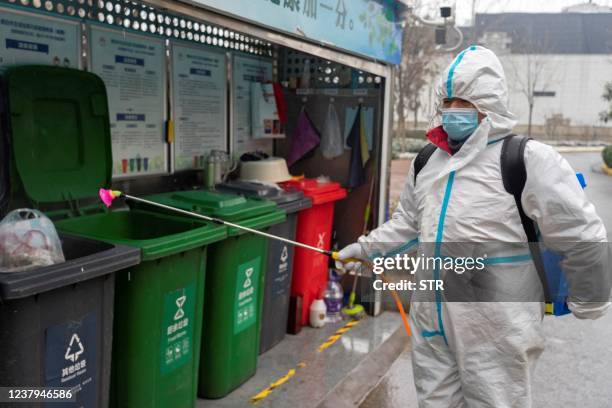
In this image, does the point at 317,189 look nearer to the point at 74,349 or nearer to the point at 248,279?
the point at 248,279

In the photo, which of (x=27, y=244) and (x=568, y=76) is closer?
(x=27, y=244)

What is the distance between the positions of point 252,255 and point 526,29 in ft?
106

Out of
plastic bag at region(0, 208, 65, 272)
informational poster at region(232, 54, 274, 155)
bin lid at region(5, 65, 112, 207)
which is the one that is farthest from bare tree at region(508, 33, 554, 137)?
plastic bag at region(0, 208, 65, 272)

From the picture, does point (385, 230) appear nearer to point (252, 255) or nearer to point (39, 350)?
point (252, 255)

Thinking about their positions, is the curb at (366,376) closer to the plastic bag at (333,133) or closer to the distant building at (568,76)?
the plastic bag at (333,133)

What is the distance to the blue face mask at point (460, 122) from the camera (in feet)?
7.92

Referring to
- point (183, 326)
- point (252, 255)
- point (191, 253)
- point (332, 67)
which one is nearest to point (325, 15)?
Answer: point (332, 67)

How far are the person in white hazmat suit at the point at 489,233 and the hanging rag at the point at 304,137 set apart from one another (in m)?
2.66

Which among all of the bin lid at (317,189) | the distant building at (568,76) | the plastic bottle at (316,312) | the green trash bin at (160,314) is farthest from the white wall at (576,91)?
the green trash bin at (160,314)

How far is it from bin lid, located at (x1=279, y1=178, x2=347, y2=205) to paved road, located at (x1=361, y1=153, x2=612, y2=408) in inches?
51.2

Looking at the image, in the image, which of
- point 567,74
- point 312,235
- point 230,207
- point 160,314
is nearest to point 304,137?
point 312,235

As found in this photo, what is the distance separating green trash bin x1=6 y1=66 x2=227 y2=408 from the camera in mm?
2768

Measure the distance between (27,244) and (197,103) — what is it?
2.20 meters

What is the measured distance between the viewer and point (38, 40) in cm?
315
